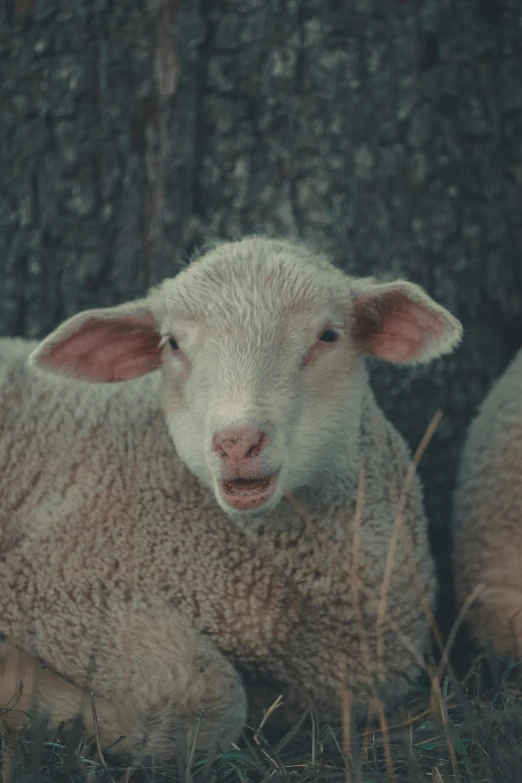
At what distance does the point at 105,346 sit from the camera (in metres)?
3.28

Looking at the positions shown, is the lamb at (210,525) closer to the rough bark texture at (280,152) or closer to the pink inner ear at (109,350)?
the pink inner ear at (109,350)

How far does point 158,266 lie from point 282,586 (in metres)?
1.62

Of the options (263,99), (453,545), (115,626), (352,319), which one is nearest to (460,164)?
(263,99)

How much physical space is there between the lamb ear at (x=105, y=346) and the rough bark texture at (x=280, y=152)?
0.84 metres

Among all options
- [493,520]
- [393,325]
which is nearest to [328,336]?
[393,325]

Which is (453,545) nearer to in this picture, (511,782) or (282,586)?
(282,586)

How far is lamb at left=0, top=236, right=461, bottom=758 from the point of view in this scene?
296cm

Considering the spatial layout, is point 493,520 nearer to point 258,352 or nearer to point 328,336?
point 328,336

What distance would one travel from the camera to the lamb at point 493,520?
136 inches

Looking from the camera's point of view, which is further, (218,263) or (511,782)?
(218,263)

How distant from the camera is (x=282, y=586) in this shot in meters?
3.17

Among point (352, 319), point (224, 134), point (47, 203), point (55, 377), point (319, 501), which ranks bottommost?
point (319, 501)

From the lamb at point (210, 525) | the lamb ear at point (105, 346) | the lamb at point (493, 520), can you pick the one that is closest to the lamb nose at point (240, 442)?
the lamb at point (210, 525)

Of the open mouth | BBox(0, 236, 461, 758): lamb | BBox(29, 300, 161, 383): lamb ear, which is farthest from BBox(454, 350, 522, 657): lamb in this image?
BBox(29, 300, 161, 383): lamb ear
